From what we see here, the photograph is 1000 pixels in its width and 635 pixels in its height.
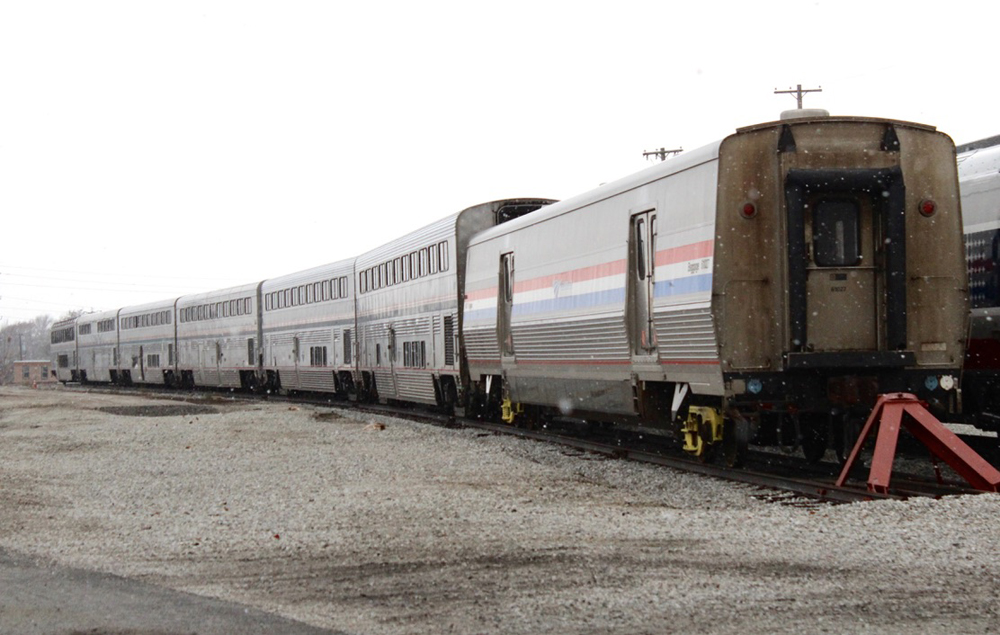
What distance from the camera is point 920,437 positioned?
1058 centimetres

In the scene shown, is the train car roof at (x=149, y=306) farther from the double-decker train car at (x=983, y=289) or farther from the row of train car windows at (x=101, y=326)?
the double-decker train car at (x=983, y=289)

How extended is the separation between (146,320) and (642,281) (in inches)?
1692

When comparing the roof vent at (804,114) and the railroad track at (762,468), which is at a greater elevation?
the roof vent at (804,114)

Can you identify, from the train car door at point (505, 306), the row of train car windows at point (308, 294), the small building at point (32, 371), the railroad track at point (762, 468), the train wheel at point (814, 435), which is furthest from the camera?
the small building at point (32, 371)

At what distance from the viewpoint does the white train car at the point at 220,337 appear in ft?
132

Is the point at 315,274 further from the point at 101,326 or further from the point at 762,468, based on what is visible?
the point at 101,326

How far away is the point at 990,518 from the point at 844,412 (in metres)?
3.18

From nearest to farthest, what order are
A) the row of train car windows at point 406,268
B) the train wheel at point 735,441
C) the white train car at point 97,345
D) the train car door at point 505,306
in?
the train wheel at point 735,441
the train car door at point 505,306
the row of train car windows at point 406,268
the white train car at point 97,345

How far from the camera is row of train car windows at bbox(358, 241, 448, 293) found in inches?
873

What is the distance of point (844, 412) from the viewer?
11.5m

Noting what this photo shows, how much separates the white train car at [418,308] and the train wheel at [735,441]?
30.5 ft

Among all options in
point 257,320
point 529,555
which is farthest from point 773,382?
point 257,320

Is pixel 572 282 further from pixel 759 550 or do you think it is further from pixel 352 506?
pixel 759 550

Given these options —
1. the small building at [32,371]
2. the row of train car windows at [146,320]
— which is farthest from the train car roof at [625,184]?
the small building at [32,371]
